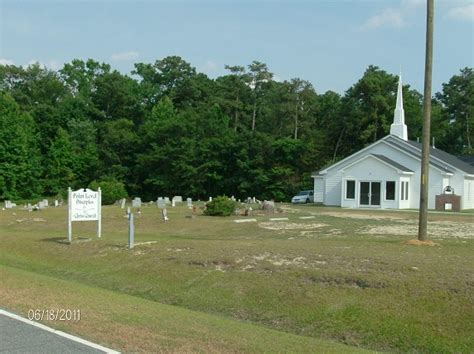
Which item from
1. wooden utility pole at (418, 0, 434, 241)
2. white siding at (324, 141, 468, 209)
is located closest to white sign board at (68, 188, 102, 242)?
wooden utility pole at (418, 0, 434, 241)

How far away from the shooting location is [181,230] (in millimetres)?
24516

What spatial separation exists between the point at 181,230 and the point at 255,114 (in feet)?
188

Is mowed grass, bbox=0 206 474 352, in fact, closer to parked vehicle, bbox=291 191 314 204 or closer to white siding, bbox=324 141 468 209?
white siding, bbox=324 141 468 209

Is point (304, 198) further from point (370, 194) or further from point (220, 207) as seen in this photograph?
point (220, 207)

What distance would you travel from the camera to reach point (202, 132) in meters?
68.2

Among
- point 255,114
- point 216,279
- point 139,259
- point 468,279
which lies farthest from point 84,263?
point 255,114

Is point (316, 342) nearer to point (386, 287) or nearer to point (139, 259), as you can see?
point (386, 287)

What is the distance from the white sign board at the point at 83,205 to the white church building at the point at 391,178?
28.7m

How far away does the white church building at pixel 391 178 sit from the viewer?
4422 cm

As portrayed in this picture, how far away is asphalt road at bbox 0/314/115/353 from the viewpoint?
676 cm

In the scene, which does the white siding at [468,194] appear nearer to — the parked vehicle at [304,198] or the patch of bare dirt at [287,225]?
the parked vehicle at [304,198]
